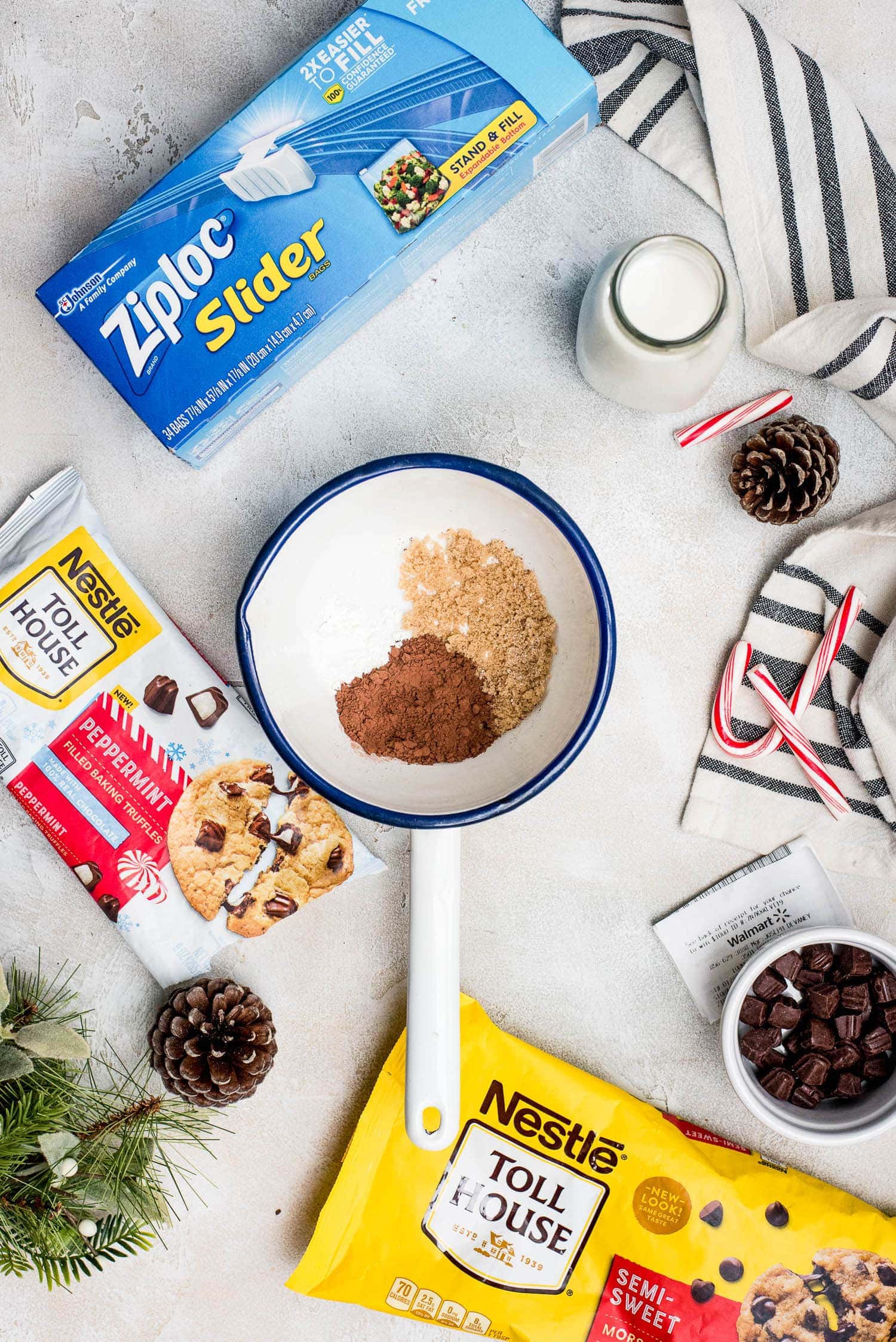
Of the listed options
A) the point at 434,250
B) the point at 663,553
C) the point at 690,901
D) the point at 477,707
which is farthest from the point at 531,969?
the point at 434,250

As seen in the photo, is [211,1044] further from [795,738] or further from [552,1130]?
[795,738]

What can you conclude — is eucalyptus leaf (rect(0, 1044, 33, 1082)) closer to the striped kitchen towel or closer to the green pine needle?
the green pine needle

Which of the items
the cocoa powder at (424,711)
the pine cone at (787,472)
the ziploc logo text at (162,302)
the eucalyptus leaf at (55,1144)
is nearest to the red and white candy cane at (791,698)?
the pine cone at (787,472)

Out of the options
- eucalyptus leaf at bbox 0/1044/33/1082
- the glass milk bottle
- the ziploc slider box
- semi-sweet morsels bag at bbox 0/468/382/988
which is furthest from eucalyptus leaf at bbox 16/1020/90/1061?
the glass milk bottle

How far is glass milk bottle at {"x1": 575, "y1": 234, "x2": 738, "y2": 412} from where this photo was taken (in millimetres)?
739

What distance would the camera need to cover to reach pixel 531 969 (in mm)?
913

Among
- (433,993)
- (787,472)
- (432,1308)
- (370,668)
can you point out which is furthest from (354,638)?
(432,1308)

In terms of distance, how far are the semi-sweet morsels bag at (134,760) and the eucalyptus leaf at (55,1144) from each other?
0.50 ft

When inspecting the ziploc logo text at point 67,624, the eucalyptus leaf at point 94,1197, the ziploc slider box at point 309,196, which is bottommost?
the eucalyptus leaf at point 94,1197

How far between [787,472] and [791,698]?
0.71 feet

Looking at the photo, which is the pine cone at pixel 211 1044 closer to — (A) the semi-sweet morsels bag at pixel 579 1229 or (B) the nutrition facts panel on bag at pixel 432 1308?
(A) the semi-sweet morsels bag at pixel 579 1229

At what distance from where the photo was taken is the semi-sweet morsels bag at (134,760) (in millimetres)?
843

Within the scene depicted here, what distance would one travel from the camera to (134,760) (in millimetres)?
852

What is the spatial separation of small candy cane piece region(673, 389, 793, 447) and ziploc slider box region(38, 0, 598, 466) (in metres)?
0.29
